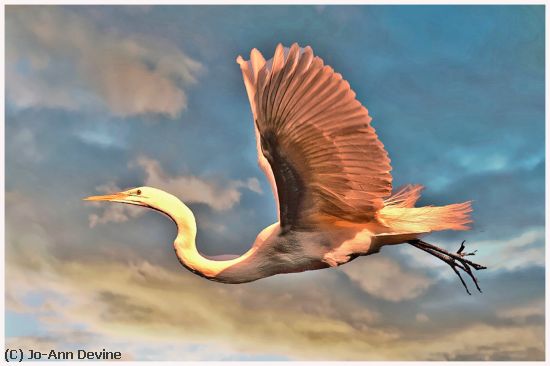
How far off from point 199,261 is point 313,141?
1.27 m

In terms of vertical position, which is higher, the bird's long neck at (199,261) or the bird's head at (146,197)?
the bird's head at (146,197)

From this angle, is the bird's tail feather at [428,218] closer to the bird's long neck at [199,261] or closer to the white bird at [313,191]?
the white bird at [313,191]

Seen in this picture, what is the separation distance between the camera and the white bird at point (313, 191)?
3.16 metres

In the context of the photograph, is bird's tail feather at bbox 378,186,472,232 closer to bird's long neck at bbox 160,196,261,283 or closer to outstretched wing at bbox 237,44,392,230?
outstretched wing at bbox 237,44,392,230

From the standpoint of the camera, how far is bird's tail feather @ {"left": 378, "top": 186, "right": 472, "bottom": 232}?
13.6 feet

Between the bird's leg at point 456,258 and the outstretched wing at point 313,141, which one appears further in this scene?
the bird's leg at point 456,258

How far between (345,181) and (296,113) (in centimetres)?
60

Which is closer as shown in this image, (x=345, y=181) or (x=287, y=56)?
(x=287, y=56)

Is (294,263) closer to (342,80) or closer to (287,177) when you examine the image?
(287,177)

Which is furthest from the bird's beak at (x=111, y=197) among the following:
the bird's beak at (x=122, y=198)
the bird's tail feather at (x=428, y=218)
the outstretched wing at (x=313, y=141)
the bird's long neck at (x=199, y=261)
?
the bird's tail feather at (x=428, y=218)

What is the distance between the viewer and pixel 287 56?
→ 305 centimetres

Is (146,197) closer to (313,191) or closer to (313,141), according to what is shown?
(313,191)

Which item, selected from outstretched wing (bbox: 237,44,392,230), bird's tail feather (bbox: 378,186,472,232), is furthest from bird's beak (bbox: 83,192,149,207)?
bird's tail feather (bbox: 378,186,472,232)

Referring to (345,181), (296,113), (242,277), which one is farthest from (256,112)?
(242,277)
